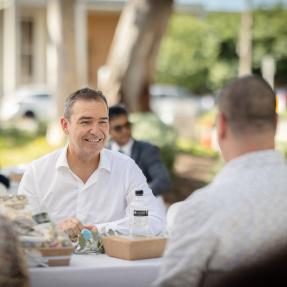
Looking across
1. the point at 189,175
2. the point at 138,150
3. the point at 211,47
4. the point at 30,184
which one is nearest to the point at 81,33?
the point at 189,175

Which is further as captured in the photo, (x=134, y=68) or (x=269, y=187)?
(x=134, y=68)

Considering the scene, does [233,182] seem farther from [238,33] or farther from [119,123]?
[238,33]

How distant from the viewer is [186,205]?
2.43 m

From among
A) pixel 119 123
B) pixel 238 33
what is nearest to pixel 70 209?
pixel 119 123

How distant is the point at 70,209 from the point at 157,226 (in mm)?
606

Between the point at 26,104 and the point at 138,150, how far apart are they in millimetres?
Result: 19367

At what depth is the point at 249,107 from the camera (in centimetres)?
249

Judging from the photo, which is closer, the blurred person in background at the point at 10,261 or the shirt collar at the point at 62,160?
the blurred person in background at the point at 10,261

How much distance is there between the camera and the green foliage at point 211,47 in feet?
146

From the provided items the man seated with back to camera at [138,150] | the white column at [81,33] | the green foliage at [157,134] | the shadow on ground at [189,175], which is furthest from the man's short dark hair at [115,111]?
the white column at [81,33]

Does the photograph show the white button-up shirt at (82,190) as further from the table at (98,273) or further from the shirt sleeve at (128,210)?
the table at (98,273)

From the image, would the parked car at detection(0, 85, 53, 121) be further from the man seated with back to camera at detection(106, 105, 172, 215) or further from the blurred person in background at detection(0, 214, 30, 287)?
the blurred person in background at detection(0, 214, 30, 287)

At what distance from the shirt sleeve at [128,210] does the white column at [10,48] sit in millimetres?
21942

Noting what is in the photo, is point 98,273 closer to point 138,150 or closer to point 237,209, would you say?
point 237,209
